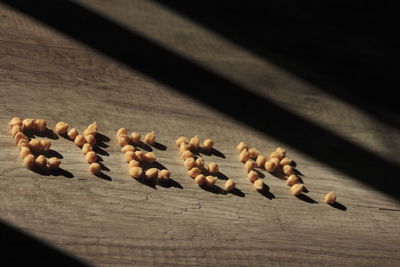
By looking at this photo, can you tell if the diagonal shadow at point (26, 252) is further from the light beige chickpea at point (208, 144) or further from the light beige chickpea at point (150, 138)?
the light beige chickpea at point (208, 144)

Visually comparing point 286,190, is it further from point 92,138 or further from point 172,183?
point 92,138

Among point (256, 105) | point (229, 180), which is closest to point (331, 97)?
point (256, 105)

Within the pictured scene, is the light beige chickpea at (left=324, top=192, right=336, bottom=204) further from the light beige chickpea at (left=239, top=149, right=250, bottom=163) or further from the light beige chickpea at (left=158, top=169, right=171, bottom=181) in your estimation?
the light beige chickpea at (left=158, top=169, right=171, bottom=181)

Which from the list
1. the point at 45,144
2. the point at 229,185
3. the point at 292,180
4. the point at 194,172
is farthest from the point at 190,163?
the point at 45,144

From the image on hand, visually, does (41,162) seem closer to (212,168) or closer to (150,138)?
(150,138)

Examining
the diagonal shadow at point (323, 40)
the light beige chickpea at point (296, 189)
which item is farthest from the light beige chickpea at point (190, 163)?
the diagonal shadow at point (323, 40)

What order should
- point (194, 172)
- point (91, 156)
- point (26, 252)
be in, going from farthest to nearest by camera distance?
point (194, 172)
point (91, 156)
point (26, 252)
